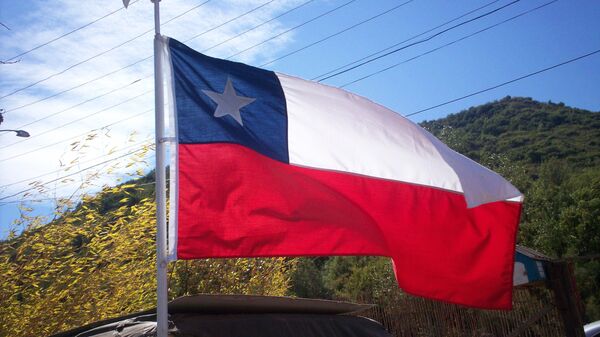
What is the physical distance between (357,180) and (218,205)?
127cm

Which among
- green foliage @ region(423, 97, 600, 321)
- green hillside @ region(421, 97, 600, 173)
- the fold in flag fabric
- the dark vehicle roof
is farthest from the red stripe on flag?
green hillside @ region(421, 97, 600, 173)

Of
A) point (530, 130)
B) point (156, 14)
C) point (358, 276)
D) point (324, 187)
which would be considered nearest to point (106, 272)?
point (324, 187)

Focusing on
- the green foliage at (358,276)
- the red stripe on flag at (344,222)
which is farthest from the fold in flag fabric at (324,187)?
the green foliage at (358,276)

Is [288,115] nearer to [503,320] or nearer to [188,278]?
[188,278]

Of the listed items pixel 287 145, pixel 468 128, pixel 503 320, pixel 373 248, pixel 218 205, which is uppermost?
pixel 468 128

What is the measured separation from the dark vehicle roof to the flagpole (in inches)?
20.3

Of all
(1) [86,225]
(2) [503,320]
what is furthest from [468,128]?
(1) [86,225]

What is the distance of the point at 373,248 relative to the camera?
4762 mm

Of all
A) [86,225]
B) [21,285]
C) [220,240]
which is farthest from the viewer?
[86,225]

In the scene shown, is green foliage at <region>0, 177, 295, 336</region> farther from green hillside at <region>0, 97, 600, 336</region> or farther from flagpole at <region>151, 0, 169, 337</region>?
flagpole at <region>151, 0, 169, 337</region>

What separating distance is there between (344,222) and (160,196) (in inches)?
58.4

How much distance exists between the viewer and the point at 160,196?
397 centimetres

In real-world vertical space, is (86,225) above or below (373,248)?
above

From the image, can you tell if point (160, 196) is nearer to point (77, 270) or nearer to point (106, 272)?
point (77, 270)
